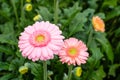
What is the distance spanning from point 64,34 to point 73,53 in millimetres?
548

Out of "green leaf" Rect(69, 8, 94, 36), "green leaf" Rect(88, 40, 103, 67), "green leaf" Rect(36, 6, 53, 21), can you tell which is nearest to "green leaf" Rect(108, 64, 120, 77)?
"green leaf" Rect(88, 40, 103, 67)

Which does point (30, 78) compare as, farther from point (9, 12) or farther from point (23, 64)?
point (9, 12)

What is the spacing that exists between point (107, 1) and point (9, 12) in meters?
0.73

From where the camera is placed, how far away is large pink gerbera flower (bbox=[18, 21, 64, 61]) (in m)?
1.17

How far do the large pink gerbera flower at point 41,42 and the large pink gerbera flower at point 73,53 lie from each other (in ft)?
0.42

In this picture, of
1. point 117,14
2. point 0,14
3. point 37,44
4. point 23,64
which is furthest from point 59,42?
point 117,14

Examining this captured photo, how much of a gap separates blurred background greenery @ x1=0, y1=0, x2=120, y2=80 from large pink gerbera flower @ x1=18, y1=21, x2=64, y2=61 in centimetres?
37

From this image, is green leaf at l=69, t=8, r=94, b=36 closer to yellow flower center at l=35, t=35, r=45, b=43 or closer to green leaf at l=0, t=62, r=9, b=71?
green leaf at l=0, t=62, r=9, b=71

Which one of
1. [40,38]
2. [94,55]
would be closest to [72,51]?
[40,38]

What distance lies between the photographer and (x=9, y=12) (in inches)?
86.2

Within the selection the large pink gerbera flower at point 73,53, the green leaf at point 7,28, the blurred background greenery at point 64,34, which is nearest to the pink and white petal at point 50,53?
the large pink gerbera flower at point 73,53

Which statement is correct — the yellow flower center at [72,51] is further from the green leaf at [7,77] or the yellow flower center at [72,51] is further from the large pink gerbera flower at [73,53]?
the green leaf at [7,77]

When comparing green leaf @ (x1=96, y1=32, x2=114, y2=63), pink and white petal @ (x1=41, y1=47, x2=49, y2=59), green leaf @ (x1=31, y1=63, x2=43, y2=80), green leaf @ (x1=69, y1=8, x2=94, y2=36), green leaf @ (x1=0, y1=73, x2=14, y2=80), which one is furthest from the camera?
green leaf @ (x1=96, y1=32, x2=114, y2=63)

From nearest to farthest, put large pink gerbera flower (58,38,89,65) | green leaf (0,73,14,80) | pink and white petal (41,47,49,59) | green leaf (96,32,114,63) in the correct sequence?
pink and white petal (41,47,49,59), large pink gerbera flower (58,38,89,65), green leaf (0,73,14,80), green leaf (96,32,114,63)
